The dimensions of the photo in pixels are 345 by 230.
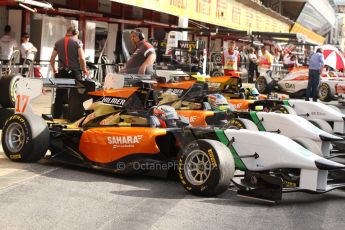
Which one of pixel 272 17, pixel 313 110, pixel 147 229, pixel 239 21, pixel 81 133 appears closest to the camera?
pixel 147 229

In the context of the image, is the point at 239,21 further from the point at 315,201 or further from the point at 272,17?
the point at 315,201

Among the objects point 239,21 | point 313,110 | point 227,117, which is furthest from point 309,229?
point 239,21

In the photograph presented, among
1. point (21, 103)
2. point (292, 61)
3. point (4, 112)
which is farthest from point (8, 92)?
point (292, 61)

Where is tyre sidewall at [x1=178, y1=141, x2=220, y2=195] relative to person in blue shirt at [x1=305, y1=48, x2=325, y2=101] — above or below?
below

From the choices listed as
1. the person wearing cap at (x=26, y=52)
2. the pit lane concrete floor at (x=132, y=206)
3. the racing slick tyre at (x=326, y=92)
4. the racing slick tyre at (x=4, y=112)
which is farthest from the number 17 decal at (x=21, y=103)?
the racing slick tyre at (x=326, y=92)

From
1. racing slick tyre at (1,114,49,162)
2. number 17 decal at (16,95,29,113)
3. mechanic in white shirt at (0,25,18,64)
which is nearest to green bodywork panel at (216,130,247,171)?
racing slick tyre at (1,114,49,162)

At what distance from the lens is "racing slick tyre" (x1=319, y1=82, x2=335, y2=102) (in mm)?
22812

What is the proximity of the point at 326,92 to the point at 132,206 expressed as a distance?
17811mm

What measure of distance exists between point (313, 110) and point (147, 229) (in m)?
8.03

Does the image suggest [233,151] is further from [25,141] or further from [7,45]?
[7,45]

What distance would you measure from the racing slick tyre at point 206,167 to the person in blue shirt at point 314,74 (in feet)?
50.0

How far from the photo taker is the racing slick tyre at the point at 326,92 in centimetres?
2281

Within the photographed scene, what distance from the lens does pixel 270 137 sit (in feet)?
22.3

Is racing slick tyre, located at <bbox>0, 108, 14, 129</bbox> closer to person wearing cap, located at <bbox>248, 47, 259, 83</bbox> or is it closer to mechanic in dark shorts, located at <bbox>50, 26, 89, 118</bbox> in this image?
mechanic in dark shorts, located at <bbox>50, 26, 89, 118</bbox>
